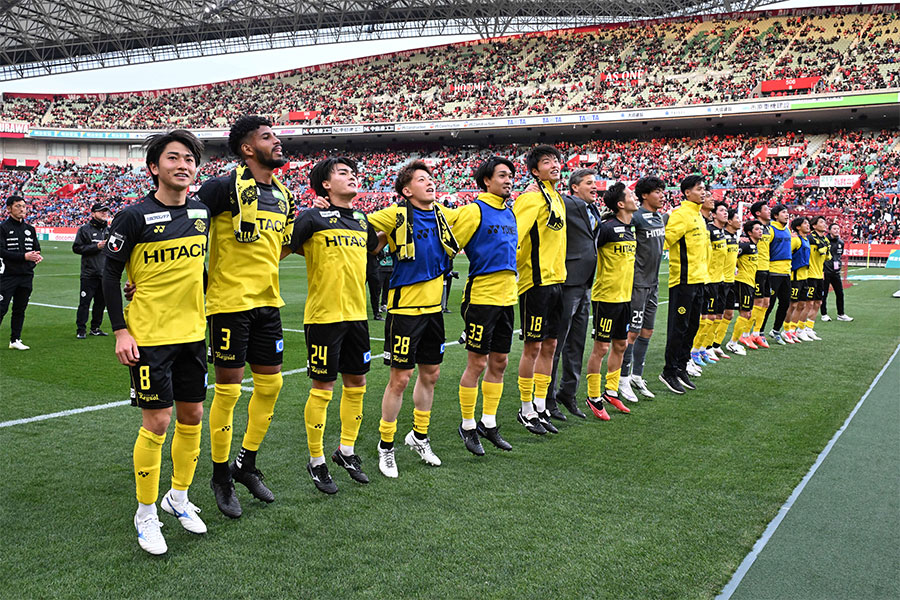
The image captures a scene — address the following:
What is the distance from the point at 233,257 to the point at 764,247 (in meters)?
8.69

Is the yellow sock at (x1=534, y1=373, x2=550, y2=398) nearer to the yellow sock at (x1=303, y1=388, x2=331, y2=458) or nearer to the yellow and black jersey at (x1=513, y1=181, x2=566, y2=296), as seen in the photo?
the yellow and black jersey at (x1=513, y1=181, x2=566, y2=296)

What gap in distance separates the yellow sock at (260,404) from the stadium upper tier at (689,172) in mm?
31633

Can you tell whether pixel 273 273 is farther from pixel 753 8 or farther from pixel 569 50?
pixel 569 50

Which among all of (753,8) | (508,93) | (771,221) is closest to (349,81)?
(508,93)

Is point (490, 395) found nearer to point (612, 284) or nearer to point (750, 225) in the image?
point (612, 284)

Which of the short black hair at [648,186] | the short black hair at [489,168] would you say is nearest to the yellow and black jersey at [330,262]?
the short black hair at [489,168]

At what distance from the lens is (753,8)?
43.8 m

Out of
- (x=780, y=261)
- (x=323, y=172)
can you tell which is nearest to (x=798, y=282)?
(x=780, y=261)

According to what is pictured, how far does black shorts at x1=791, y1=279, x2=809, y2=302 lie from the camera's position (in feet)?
35.7

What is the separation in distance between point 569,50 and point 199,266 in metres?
53.8

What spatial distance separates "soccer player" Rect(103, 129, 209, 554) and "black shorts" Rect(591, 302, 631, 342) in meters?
3.77

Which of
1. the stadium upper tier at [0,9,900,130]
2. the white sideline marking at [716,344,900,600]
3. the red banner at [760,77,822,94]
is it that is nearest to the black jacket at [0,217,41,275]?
the white sideline marking at [716,344,900,600]

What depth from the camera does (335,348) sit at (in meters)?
4.05

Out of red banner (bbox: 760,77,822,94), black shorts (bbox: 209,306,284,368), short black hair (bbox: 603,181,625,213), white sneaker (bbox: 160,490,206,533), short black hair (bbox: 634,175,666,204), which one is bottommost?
white sneaker (bbox: 160,490,206,533)
